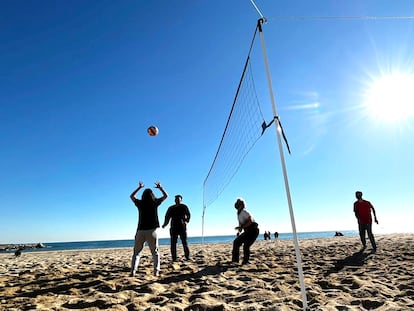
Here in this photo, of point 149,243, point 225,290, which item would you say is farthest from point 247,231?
point 225,290

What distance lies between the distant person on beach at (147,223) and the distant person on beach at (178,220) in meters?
1.63

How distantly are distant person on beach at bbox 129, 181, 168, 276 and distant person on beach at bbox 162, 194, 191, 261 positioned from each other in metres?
1.63

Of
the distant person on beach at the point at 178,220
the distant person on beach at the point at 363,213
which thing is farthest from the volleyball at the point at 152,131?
the distant person on beach at the point at 363,213

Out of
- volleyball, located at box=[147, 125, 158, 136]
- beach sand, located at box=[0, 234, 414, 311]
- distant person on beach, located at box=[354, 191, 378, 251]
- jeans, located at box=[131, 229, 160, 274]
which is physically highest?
volleyball, located at box=[147, 125, 158, 136]

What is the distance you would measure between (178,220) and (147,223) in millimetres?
1810

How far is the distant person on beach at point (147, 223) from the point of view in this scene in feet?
13.8

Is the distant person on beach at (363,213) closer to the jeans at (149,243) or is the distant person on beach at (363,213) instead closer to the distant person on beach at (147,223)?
the distant person on beach at (147,223)

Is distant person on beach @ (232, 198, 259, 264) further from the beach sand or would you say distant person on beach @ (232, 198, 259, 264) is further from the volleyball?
the volleyball

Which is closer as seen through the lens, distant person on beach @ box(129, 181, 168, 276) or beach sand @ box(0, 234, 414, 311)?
beach sand @ box(0, 234, 414, 311)

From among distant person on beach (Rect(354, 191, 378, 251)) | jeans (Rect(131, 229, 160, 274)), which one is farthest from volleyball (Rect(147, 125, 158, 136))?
distant person on beach (Rect(354, 191, 378, 251))

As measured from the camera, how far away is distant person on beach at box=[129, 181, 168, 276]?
420 centimetres

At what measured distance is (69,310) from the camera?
242 cm

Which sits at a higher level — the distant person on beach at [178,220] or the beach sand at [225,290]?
the distant person on beach at [178,220]

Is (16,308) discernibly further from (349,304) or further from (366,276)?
(366,276)
